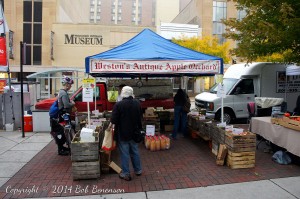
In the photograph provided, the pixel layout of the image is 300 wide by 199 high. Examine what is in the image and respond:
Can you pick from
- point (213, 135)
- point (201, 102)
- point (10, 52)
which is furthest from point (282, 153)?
point (10, 52)

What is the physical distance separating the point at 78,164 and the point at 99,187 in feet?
2.07

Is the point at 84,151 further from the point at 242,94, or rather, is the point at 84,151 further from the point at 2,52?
the point at 242,94

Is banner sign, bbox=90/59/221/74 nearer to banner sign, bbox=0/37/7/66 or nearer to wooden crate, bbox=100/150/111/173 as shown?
wooden crate, bbox=100/150/111/173

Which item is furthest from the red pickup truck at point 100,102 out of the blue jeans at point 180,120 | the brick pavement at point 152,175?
the brick pavement at point 152,175

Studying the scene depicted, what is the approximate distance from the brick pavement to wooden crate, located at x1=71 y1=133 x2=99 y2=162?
0.43m

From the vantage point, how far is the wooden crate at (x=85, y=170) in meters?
5.61

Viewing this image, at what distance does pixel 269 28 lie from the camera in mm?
8031

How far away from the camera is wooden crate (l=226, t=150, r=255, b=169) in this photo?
6291mm

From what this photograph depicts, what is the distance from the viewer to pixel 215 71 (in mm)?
7633

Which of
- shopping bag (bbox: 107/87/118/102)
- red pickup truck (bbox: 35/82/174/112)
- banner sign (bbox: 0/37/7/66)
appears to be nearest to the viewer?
banner sign (bbox: 0/37/7/66)

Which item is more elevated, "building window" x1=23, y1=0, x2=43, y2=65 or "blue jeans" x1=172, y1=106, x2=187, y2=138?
"building window" x1=23, y1=0, x2=43, y2=65

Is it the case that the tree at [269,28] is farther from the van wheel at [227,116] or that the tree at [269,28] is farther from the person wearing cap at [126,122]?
the person wearing cap at [126,122]

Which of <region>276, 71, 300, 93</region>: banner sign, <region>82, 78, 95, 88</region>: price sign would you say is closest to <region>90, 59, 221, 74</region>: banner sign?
<region>82, 78, 95, 88</region>: price sign

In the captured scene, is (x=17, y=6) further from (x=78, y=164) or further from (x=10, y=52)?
(x=78, y=164)
